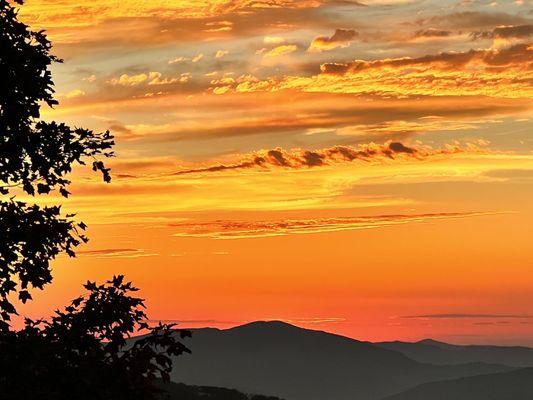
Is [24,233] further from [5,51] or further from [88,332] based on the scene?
[5,51]

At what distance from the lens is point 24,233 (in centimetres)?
2564

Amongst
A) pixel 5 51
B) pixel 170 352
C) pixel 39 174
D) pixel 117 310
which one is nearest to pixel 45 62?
pixel 5 51

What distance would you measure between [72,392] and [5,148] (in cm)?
714

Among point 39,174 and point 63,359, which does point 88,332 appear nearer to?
point 63,359

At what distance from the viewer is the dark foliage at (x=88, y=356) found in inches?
967

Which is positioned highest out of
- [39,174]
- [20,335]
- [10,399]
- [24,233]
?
[39,174]

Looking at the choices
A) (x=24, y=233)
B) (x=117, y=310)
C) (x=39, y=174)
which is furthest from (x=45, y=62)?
(x=117, y=310)

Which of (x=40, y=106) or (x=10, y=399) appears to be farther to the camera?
(x=40, y=106)

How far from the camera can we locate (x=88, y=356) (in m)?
25.8

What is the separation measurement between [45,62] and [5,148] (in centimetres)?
271

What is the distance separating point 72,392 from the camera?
25062 mm

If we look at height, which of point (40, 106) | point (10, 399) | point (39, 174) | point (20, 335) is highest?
point (40, 106)

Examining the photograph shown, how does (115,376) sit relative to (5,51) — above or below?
below

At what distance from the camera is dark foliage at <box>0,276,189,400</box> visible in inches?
967
